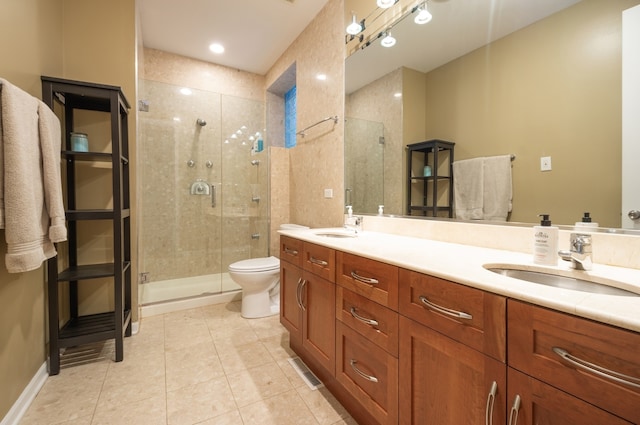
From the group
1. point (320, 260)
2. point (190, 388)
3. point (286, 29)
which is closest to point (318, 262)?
point (320, 260)

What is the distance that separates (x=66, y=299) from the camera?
1.96 meters

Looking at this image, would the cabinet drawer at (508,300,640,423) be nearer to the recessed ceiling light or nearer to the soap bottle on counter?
the soap bottle on counter

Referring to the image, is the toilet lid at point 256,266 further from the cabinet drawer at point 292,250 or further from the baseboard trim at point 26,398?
the baseboard trim at point 26,398

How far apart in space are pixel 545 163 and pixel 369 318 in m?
0.94

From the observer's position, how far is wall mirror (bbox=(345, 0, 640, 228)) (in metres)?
0.97

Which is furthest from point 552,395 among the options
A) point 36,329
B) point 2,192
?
point 36,329

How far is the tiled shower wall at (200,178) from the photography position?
293cm

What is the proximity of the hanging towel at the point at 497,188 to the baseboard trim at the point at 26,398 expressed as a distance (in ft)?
7.74

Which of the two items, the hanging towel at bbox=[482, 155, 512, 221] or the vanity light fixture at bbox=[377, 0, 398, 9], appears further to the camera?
the vanity light fixture at bbox=[377, 0, 398, 9]

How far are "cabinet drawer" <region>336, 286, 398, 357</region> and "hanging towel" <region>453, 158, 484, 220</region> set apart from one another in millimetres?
694

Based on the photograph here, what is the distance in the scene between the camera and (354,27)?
2.07 metres

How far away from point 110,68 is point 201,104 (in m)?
1.14

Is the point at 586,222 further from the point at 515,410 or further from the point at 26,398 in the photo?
the point at 26,398

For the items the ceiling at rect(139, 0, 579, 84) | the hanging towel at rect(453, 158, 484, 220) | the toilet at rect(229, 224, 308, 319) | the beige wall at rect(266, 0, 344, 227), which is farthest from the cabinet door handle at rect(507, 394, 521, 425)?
the toilet at rect(229, 224, 308, 319)
